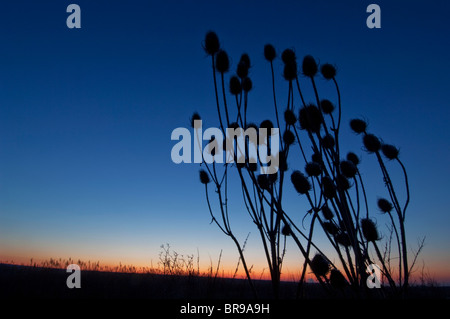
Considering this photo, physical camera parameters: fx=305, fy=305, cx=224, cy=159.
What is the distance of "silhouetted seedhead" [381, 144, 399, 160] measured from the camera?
3369mm

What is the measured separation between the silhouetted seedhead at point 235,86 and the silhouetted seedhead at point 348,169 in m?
1.36

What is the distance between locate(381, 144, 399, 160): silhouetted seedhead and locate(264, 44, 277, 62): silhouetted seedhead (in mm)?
1612

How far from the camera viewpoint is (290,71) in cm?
302

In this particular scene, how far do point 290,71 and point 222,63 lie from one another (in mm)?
738

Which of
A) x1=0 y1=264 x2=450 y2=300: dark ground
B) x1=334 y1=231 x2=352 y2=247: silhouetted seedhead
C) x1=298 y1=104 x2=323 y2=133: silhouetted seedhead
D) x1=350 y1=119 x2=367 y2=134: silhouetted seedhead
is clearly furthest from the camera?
x1=0 y1=264 x2=450 y2=300: dark ground

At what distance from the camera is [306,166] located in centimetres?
315

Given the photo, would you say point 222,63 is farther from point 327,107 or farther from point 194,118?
point 327,107

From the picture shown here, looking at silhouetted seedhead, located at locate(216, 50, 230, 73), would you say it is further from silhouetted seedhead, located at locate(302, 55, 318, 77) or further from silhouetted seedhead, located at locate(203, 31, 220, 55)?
silhouetted seedhead, located at locate(302, 55, 318, 77)

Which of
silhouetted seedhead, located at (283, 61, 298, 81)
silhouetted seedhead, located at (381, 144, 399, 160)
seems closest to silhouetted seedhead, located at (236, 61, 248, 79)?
silhouetted seedhead, located at (283, 61, 298, 81)

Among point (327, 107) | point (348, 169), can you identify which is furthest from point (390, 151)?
point (327, 107)

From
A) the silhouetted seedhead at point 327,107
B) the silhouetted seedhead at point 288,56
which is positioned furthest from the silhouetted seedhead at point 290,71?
the silhouetted seedhead at point 327,107

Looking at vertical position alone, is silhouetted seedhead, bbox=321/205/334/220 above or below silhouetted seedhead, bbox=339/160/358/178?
below
